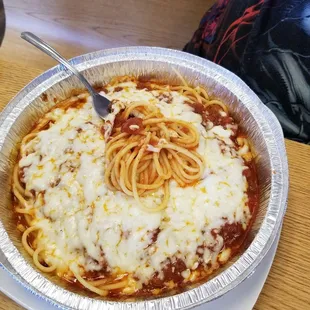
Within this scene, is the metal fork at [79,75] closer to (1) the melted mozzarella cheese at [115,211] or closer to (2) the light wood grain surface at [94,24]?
(1) the melted mozzarella cheese at [115,211]

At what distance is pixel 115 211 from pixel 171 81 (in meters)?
0.52

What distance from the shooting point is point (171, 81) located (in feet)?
4.43

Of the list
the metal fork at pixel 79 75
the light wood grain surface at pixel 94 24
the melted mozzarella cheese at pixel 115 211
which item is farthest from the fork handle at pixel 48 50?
the light wood grain surface at pixel 94 24

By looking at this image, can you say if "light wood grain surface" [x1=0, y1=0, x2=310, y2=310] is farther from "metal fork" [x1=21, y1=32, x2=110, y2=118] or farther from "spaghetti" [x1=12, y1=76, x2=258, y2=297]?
"spaghetti" [x1=12, y1=76, x2=258, y2=297]

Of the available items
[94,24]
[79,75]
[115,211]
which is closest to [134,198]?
[115,211]

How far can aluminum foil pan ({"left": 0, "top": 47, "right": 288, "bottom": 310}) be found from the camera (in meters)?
0.93

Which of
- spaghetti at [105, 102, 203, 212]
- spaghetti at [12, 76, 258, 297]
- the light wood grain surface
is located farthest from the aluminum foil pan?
the light wood grain surface

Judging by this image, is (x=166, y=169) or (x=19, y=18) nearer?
(x=166, y=169)

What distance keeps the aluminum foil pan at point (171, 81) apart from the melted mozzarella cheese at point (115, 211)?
0.06 m

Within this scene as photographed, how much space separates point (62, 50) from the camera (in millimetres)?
2400

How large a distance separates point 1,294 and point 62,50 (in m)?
1.67

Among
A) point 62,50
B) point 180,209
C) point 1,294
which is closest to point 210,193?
point 180,209

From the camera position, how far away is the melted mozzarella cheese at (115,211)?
0.99 m

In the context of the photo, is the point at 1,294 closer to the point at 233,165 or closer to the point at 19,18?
the point at 233,165
